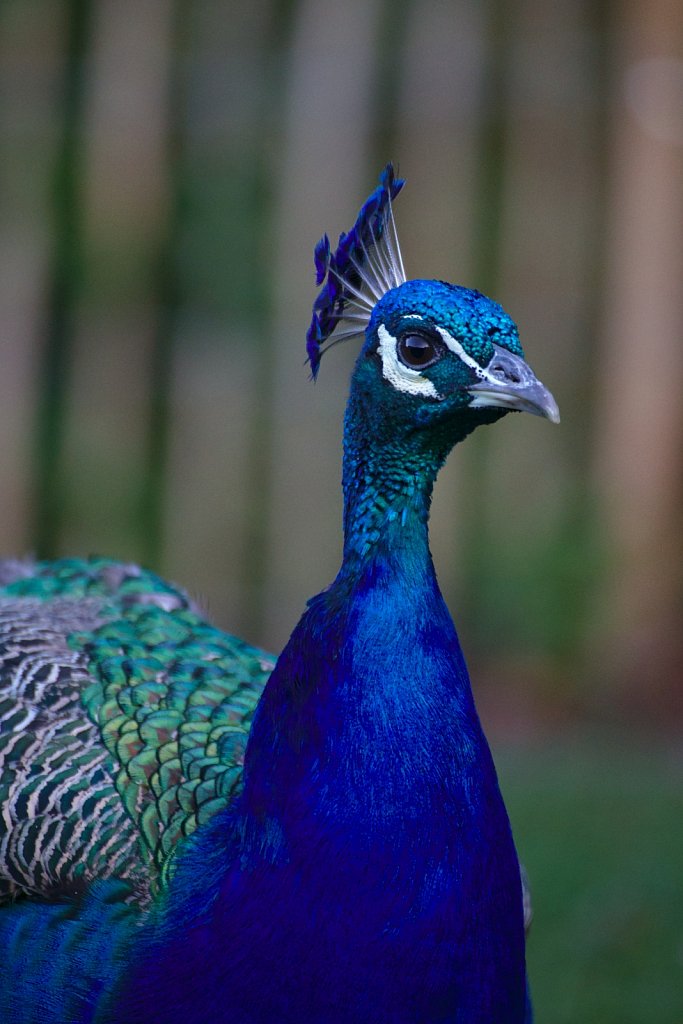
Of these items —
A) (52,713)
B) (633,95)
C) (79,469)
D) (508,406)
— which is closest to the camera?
(508,406)

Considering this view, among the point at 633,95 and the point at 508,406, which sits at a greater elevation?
the point at 633,95

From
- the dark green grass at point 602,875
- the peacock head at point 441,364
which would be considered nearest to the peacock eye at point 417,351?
the peacock head at point 441,364

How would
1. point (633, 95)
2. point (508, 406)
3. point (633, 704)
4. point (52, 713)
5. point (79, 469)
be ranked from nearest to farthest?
1. point (508, 406)
2. point (52, 713)
3. point (633, 704)
4. point (633, 95)
5. point (79, 469)

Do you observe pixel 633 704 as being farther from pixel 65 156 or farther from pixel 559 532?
pixel 65 156

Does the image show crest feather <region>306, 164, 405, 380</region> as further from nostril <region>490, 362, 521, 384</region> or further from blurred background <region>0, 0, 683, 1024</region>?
blurred background <region>0, 0, 683, 1024</region>

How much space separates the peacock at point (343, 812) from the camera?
1799mm

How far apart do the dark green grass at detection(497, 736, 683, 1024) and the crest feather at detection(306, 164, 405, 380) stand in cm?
155

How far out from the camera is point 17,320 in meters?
5.45

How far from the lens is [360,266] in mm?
2115

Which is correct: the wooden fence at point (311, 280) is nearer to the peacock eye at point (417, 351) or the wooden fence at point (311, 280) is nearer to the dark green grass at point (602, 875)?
the dark green grass at point (602, 875)

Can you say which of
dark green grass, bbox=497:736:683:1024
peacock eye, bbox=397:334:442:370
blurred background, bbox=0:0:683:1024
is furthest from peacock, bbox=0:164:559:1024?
blurred background, bbox=0:0:683:1024

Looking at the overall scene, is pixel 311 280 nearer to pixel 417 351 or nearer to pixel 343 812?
pixel 417 351

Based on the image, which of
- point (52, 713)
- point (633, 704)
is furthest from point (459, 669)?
point (633, 704)

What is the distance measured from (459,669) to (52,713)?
27.0 inches
